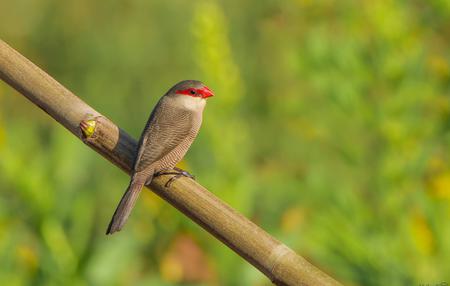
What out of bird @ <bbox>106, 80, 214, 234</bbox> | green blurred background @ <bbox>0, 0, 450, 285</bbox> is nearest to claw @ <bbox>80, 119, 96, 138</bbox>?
bird @ <bbox>106, 80, 214, 234</bbox>

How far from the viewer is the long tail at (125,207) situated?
220 centimetres

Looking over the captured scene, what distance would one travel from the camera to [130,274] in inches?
227

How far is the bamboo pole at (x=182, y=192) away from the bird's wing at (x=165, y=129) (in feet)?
4.49

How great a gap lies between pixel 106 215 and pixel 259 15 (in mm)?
3072

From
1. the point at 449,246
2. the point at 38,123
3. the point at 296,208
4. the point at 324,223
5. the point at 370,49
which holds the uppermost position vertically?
the point at 370,49

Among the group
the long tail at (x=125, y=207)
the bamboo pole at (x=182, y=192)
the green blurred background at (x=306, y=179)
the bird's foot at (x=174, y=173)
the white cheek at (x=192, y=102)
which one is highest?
the bamboo pole at (x=182, y=192)

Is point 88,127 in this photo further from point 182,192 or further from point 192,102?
point 192,102

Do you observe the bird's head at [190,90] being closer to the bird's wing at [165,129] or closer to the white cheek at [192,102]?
the white cheek at [192,102]

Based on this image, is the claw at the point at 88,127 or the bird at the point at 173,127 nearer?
the claw at the point at 88,127

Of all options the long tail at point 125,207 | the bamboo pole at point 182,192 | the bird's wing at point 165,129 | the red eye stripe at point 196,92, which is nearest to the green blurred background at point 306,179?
the red eye stripe at point 196,92

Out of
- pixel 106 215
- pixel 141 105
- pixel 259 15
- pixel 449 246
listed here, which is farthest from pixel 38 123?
pixel 449 246

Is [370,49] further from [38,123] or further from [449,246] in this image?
[38,123]

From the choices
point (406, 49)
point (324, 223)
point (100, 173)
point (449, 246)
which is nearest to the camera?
point (449, 246)

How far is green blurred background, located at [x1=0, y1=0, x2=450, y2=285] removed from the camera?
4.86 metres
